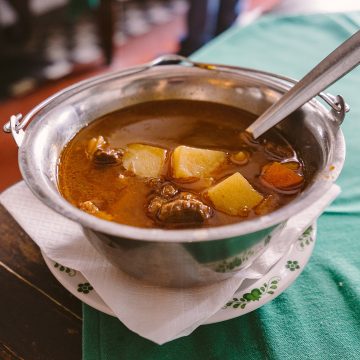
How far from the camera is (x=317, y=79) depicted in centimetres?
109

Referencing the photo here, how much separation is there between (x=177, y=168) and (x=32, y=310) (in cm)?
54

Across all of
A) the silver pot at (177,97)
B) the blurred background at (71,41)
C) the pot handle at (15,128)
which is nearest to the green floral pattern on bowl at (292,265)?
the silver pot at (177,97)

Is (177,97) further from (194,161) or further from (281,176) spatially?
(281,176)

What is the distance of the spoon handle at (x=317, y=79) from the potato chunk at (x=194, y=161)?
6.6 inches

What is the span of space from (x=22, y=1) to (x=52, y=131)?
313 cm

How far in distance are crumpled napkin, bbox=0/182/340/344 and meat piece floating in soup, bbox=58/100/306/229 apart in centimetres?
12

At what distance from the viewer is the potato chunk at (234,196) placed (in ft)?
3.67

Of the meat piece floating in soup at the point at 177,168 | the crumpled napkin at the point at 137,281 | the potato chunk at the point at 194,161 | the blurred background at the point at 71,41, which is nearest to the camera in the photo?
the crumpled napkin at the point at 137,281

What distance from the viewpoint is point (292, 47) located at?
7.98ft

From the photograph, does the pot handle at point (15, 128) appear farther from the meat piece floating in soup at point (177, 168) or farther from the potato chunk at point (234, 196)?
the potato chunk at point (234, 196)

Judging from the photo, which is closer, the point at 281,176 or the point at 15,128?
the point at 15,128

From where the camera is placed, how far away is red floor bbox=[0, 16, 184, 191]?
3176 mm

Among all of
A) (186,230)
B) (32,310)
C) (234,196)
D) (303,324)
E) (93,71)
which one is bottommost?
(93,71)

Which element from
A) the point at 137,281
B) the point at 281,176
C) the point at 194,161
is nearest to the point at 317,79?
the point at 281,176
